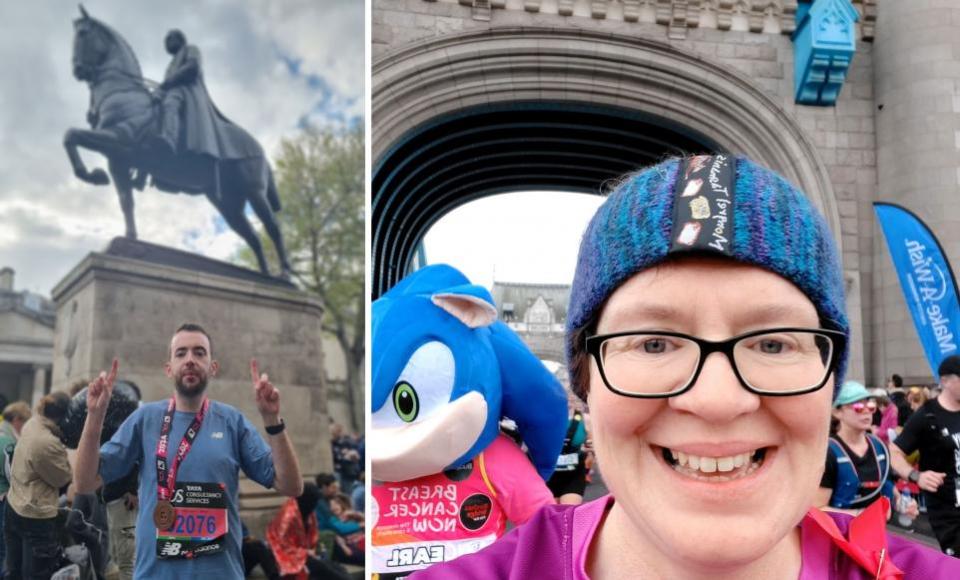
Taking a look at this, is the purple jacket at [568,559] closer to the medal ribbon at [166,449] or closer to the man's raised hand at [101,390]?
the medal ribbon at [166,449]

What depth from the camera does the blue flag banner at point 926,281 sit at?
6070mm

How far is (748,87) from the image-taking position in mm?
9500

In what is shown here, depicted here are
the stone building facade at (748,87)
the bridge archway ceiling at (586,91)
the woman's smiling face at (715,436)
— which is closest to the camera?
the woman's smiling face at (715,436)

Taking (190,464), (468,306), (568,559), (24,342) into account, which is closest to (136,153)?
(24,342)

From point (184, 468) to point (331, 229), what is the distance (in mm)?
2385

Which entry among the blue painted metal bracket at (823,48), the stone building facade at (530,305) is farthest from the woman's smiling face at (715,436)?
the stone building facade at (530,305)

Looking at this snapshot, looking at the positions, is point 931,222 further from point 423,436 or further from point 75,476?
point 75,476

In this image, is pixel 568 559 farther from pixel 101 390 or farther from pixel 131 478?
pixel 101 390

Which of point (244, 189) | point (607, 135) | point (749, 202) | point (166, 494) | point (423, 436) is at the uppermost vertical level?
point (607, 135)

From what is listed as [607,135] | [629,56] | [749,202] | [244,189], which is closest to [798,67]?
[629,56]

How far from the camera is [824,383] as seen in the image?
0.85 m

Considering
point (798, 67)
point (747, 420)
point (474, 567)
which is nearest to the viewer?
point (747, 420)

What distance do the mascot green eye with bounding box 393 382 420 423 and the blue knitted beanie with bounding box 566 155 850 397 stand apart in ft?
7.63

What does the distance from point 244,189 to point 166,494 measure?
2.46 m
